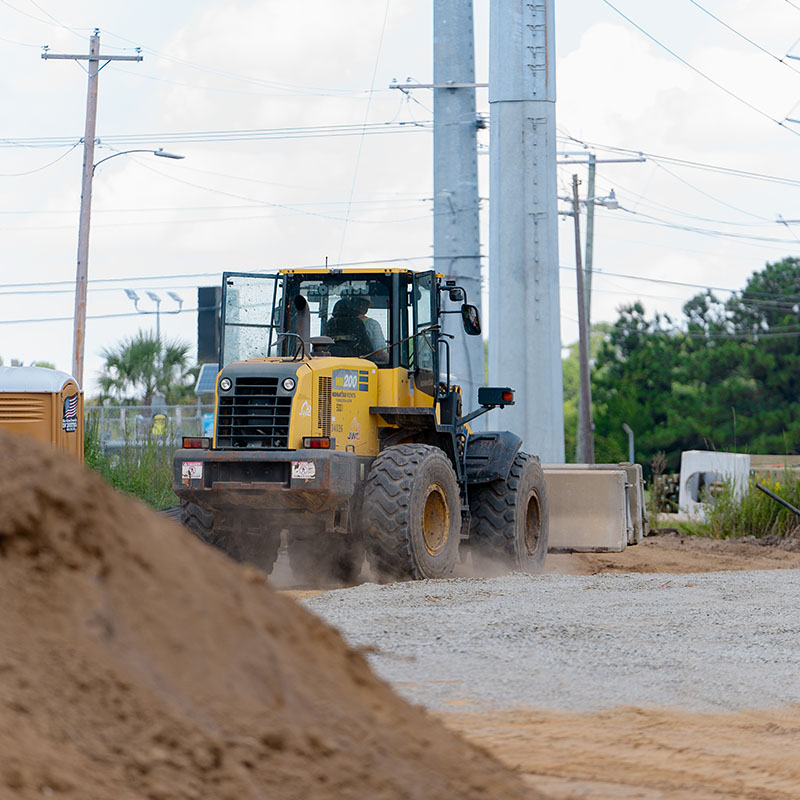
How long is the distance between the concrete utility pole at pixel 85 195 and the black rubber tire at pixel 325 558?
18.1 metres

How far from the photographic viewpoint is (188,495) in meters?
12.1

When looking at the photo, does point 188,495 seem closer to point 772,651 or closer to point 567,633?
point 567,633

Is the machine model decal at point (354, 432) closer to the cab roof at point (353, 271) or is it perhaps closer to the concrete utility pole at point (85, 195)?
the cab roof at point (353, 271)

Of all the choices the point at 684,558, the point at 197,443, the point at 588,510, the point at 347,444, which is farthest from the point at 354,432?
the point at 684,558

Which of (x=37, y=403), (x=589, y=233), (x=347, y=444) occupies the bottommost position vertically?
(x=347, y=444)

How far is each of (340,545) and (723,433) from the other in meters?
41.1

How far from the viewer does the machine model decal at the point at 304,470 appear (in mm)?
11656

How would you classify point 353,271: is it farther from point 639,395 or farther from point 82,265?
point 639,395

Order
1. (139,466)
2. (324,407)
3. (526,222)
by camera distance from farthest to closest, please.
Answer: (139,466)
(526,222)
(324,407)

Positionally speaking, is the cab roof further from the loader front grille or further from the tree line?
the tree line

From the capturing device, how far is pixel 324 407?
12.4 meters

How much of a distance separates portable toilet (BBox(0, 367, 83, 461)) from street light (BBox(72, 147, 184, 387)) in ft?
42.9

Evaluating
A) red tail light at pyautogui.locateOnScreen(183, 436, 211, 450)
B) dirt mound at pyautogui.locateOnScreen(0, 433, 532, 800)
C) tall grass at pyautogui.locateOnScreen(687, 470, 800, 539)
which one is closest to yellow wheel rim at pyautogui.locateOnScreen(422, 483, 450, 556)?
red tail light at pyautogui.locateOnScreen(183, 436, 211, 450)

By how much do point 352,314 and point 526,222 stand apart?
6852mm
